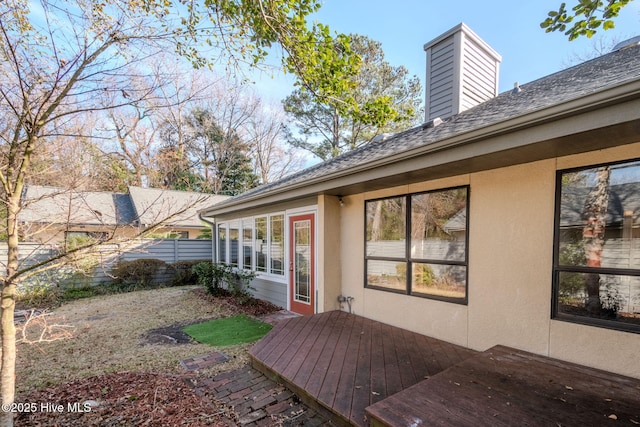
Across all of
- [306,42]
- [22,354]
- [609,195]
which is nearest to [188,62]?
[306,42]

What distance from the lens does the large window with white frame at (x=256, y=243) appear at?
22.2ft

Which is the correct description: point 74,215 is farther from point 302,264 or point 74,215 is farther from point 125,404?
point 302,264

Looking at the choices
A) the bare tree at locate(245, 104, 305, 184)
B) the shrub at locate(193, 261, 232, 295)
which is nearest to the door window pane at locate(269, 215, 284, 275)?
the shrub at locate(193, 261, 232, 295)

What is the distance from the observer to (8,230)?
2.15m

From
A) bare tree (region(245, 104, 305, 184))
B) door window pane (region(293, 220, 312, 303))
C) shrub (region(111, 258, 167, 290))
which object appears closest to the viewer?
door window pane (region(293, 220, 312, 303))

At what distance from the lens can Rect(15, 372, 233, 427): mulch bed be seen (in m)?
2.50

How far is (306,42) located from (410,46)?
454 cm

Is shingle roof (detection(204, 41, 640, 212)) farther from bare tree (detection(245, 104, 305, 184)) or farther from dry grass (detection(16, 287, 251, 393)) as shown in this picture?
bare tree (detection(245, 104, 305, 184))

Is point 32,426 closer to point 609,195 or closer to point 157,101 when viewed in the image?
point 157,101

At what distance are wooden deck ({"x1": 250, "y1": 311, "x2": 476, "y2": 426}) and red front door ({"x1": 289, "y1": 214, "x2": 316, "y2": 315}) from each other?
4.02ft

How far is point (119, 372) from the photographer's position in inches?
139

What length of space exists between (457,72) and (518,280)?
383 cm

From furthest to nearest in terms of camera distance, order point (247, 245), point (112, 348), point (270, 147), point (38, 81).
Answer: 1. point (270, 147)
2. point (247, 245)
3. point (112, 348)
4. point (38, 81)

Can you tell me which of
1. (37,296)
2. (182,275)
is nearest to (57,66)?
(37,296)
